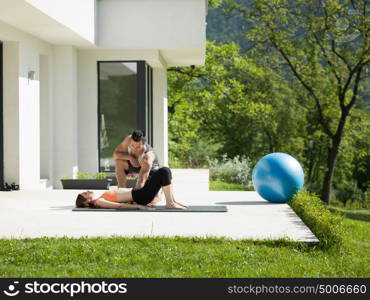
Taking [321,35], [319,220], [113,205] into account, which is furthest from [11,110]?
[321,35]

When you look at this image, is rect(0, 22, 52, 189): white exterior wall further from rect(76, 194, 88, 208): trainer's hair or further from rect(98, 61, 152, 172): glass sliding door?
rect(76, 194, 88, 208): trainer's hair

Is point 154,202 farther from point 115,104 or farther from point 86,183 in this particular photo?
point 115,104

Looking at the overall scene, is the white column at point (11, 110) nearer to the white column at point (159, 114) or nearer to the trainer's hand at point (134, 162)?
the trainer's hand at point (134, 162)

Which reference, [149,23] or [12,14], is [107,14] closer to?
[149,23]

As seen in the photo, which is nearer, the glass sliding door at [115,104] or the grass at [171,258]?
the grass at [171,258]

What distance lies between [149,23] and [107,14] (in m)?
1.03

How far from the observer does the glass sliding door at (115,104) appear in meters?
18.9

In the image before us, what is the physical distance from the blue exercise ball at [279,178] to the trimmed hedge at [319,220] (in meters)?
0.24

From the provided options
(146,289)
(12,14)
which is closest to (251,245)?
(146,289)

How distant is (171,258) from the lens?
7734 millimetres

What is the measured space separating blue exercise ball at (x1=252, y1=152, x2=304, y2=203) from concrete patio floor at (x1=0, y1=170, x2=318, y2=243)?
0.25m

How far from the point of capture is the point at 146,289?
21.2 ft

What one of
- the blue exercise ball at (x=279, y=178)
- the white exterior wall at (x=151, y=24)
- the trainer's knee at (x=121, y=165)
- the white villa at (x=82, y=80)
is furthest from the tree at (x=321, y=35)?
the trainer's knee at (x=121, y=165)

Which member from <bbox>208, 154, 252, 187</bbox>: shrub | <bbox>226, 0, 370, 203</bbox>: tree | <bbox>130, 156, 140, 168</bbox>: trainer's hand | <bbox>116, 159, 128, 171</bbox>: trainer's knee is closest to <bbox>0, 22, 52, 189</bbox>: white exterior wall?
<bbox>116, 159, 128, 171</bbox>: trainer's knee
